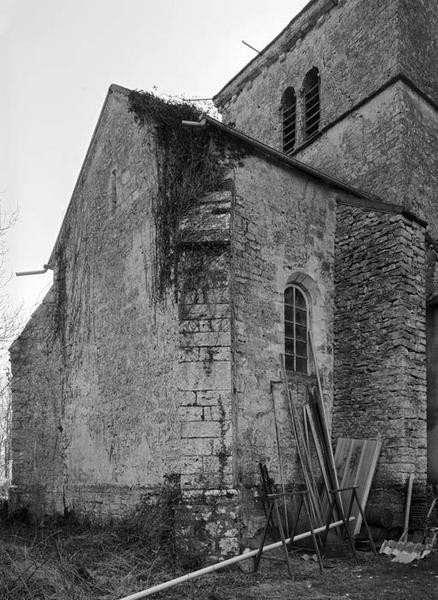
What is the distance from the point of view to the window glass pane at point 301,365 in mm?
9872

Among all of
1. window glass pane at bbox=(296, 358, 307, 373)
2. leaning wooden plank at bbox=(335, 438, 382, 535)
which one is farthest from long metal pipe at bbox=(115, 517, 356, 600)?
window glass pane at bbox=(296, 358, 307, 373)

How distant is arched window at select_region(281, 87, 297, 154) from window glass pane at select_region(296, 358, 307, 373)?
759 cm

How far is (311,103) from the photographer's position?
15.3 meters

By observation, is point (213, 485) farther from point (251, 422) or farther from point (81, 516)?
point (81, 516)

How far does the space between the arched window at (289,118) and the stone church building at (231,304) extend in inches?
88.8

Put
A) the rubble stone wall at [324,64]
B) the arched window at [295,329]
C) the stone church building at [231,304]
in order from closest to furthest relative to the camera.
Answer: the stone church building at [231,304] → the arched window at [295,329] → the rubble stone wall at [324,64]

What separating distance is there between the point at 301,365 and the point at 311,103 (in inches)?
328

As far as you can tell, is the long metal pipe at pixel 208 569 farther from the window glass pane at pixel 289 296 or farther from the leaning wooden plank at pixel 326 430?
the window glass pane at pixel 289 296

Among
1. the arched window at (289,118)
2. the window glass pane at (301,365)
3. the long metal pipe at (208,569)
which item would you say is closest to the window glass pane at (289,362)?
the window glass pane at (301,365)

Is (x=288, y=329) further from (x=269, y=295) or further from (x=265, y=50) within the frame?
(x=265, y=50)

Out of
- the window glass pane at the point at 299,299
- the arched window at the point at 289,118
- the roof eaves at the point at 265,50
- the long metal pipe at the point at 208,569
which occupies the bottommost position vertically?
the long metal pipe at the point at 208,569

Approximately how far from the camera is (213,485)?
7.52 metres

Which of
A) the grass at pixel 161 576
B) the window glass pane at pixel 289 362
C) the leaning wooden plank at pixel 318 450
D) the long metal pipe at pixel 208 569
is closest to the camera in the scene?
Answer: the long metal pipe at pixel 208 569

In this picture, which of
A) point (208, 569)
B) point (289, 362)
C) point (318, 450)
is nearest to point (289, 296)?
point (289, 362)
